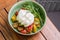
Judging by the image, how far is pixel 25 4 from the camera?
84cm

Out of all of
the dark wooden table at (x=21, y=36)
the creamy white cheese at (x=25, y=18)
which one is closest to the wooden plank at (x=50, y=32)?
the dark wooden table at (x=21, y=36)

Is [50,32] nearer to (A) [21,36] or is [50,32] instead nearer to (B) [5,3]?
(A) [21,36]

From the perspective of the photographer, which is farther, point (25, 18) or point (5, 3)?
point (5, 3)

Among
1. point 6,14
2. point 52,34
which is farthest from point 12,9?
point 52,34

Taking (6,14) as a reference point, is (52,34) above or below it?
below

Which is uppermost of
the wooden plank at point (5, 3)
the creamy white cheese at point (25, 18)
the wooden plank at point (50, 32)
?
the wooden plank at point (5, 3)

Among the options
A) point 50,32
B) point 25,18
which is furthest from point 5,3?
point 50,32

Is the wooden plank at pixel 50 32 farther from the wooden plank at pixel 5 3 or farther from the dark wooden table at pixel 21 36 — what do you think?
the wooden plank at pixel 5 3

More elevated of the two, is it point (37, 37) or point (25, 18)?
point (25, 18)

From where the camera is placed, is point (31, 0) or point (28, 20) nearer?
point (28, 20)

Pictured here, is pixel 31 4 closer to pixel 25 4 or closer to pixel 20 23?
pixel 25 4

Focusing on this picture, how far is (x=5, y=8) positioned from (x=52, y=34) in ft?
0.95

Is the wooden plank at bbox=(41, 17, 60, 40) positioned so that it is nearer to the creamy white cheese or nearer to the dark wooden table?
the dark wooden table

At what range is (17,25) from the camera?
0.78 m
